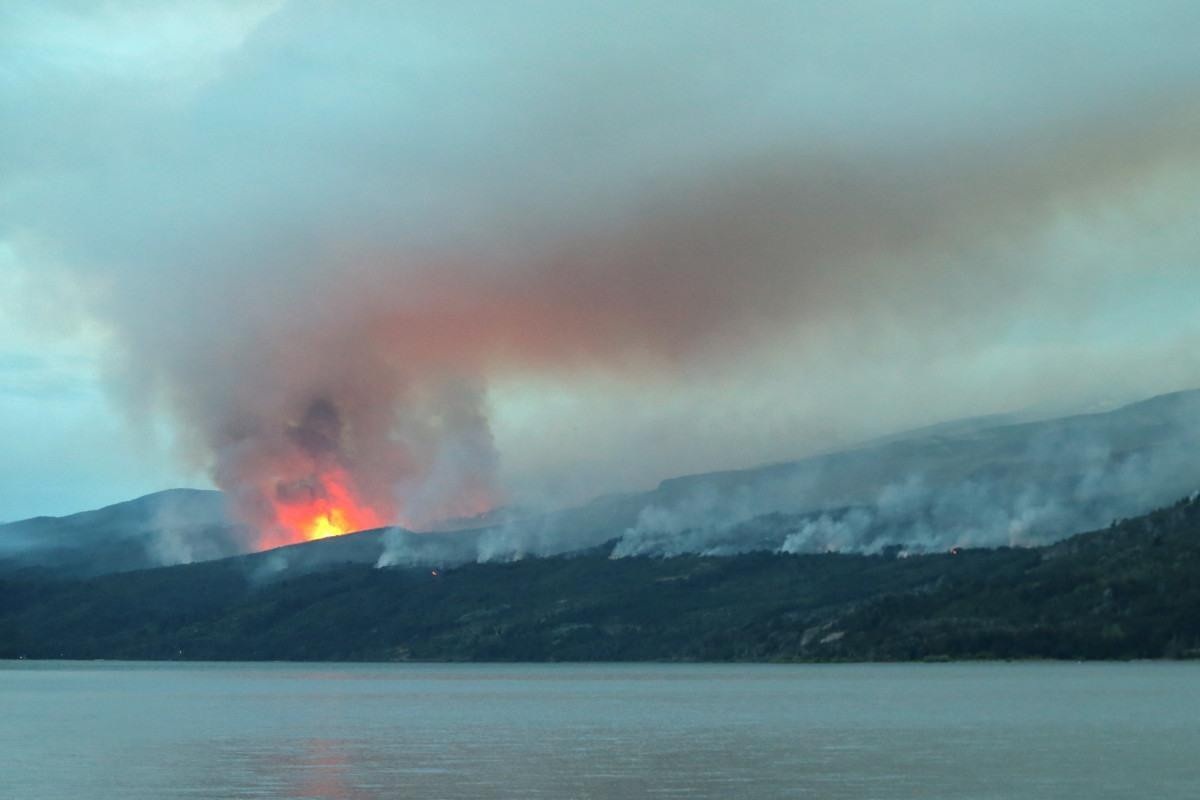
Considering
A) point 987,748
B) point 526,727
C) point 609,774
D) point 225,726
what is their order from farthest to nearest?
1. point 225,726
2. point 526,727
3. point 987,748
4. point 609,774

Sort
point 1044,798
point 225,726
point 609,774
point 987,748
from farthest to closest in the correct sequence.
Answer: point 225,726 < point 987,748 < point 609,774 < point 1044,798

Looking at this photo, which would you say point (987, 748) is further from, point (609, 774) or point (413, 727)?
point (413, 727)

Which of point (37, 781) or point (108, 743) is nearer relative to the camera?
point (37, 781)

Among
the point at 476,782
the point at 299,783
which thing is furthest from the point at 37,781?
the point at 476,782

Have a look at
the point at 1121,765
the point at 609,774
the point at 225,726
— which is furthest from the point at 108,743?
the point at 1121,765

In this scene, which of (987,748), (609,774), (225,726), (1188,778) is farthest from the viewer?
(225,726)

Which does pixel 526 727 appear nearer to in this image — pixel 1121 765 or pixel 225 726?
pixel 225 726

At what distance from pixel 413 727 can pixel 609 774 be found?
6930cm

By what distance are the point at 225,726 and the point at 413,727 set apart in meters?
24.0

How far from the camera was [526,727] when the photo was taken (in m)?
162

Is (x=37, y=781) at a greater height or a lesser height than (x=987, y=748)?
greater

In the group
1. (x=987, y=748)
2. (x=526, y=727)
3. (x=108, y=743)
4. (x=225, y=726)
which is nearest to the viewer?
(x=987, y=748)

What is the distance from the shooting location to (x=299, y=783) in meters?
95.9

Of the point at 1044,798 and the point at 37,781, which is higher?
the point at 37,781
